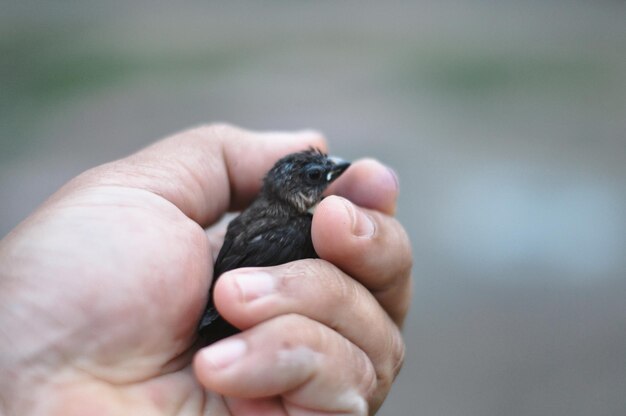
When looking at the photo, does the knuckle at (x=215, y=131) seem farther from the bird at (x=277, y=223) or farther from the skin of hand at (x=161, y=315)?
the skin of hand at (x=161, y=315)

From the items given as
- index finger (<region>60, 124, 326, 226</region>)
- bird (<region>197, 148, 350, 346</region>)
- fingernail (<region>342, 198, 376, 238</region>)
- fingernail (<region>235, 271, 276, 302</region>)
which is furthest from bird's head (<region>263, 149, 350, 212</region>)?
fingernail (<region>235, 271, 276, 302</region>)

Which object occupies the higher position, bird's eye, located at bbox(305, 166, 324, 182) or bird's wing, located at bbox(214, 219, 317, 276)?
bird's eye, located at bbox(305, 166, 324, 182)

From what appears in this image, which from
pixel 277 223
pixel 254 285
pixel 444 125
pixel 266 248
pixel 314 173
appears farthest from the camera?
pixel 444 125

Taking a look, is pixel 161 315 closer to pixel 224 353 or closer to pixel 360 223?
pixel 224 353

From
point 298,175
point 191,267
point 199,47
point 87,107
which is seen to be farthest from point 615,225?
point 199,47

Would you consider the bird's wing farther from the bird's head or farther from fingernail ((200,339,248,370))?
fingernail ((200,339,248,370))

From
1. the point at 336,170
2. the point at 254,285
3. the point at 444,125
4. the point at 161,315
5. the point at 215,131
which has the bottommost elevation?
the point at 444,125

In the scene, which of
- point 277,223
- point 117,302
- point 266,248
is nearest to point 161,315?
point 117,302
